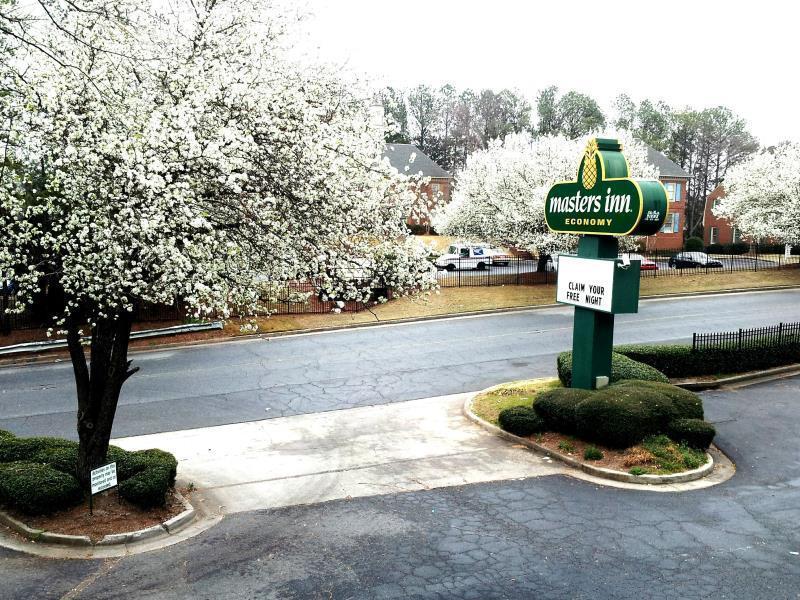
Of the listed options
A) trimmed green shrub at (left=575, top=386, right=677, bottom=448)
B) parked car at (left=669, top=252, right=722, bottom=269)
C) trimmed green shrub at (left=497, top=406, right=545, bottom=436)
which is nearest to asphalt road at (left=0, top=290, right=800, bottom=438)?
trimmed green shrub at (left=497, top=406, right=545, bottom=436)

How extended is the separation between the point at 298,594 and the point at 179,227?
5376mm

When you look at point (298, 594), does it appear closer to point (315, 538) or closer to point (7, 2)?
point (315, 538)

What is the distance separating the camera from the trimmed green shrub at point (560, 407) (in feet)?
48.2

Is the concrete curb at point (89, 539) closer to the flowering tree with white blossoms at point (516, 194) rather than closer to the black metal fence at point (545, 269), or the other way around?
the black metal fence at point (545, 269)

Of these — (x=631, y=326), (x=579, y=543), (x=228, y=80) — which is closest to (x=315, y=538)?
(x=579, y=543)

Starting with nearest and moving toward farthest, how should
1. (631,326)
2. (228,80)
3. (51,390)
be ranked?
(228,80) → (51,390) → (631,326)

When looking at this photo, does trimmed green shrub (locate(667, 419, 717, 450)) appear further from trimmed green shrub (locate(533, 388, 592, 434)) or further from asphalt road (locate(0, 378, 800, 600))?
trimmed green shrub (locate(533, 388, 592, 434))

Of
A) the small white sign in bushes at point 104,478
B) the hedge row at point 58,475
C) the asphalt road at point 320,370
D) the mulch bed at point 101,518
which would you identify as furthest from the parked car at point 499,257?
the small white sign in bushes at point 104,478

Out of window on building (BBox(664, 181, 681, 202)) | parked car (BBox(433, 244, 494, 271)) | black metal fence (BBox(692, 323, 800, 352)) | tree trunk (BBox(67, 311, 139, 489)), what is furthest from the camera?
window on building (BBox(664, 181, 681, 202))

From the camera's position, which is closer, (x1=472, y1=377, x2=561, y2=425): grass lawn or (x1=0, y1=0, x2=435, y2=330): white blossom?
(x1=0, y1=0, x2=435, y2=330): white blossom

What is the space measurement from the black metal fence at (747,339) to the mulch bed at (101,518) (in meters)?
15.5

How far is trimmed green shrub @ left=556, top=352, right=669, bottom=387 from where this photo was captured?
55.2 feet

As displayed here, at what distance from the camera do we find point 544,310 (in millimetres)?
34781

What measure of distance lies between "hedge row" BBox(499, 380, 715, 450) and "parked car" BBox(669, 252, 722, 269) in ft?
114
